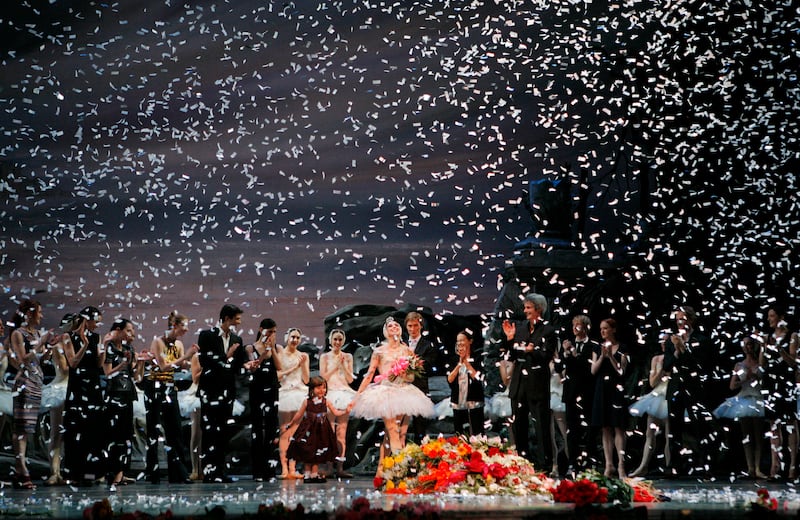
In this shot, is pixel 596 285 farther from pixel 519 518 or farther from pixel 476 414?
pixel 519 518

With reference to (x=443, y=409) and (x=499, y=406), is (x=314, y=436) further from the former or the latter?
(x=499, y=406)

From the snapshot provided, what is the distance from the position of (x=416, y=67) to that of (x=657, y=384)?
4713 millimetres

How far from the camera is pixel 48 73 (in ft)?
41.1

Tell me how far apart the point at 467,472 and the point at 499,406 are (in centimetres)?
354

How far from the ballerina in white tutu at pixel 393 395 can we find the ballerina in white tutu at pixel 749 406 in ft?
9.25

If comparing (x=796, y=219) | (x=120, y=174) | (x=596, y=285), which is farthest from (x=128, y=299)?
(x=796, y=219)

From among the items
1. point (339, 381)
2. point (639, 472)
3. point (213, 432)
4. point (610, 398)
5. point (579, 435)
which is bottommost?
point (639, 472)

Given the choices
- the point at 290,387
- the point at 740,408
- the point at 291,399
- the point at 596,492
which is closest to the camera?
the point at 596,492

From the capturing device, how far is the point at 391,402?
34.2ft

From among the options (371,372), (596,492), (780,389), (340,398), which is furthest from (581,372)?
(596,492)

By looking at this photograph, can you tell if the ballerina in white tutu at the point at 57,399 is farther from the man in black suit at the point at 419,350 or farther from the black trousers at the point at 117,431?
the man in black suit at the point at 419,350

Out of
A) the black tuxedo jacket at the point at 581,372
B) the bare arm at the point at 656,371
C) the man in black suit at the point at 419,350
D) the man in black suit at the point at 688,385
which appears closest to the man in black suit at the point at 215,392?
the man in black suit at the point at 419,350

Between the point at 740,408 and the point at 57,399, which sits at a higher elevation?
the point at 57,399

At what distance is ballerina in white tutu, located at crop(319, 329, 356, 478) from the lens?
10.9 meters
